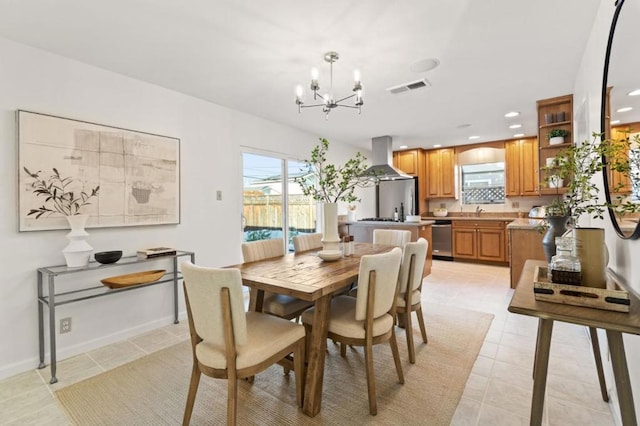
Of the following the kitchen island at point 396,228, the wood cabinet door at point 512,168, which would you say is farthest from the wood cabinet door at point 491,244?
the kitchen island at point 396,228

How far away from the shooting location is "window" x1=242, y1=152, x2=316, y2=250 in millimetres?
4129

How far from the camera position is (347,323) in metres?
1.83

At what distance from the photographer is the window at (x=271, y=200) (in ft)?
13.5

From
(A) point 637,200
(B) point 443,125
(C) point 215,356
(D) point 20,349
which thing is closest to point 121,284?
(D) point 20,349

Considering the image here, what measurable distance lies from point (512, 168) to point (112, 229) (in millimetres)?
6511

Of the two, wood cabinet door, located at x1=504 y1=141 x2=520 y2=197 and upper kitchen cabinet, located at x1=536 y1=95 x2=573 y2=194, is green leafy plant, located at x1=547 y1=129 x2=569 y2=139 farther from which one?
wood cabinet door, located at x1=504 y1=141 x2=520 y2=197

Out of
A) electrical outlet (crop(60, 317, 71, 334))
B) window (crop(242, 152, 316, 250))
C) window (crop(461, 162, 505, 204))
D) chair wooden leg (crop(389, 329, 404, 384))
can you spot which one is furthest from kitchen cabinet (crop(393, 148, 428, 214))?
electrical outlet (crop(60, 317, 71, 334))

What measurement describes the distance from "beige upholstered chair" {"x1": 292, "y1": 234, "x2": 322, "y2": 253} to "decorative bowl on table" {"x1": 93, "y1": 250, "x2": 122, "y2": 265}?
59.7 inches

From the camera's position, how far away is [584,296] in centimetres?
118

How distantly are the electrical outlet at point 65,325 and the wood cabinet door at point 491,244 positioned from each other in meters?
6.13

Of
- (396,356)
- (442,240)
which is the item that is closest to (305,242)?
(396,356)

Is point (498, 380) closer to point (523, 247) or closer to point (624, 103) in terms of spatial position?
point (624, 103)

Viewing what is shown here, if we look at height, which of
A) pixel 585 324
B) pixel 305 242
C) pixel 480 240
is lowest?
pixel 480 240

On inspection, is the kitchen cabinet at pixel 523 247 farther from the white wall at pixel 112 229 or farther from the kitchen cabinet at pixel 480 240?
the white wall at pixel 112 229
